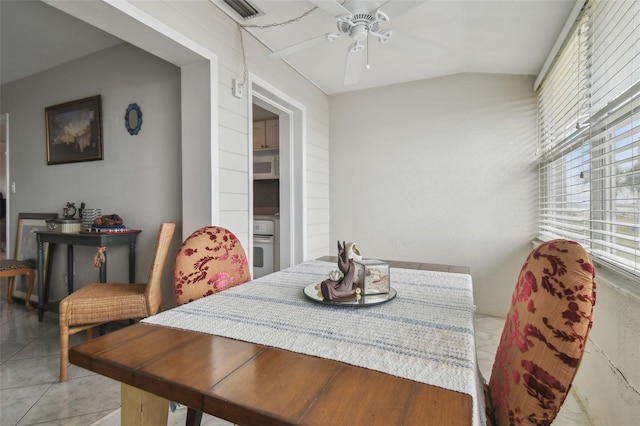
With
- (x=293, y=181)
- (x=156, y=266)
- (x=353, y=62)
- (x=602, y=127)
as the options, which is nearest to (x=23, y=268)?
(x=156, y=266)

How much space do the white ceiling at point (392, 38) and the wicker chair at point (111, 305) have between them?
1725mm

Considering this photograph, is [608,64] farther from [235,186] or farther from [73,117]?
[73,117]

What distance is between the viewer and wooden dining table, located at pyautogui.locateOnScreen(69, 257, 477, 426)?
522 mm

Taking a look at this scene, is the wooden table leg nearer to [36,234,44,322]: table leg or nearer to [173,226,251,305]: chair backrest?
[173,226,251,305]: chair backrest

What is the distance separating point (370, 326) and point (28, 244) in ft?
13.5

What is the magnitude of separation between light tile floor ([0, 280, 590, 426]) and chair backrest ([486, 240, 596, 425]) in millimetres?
1370

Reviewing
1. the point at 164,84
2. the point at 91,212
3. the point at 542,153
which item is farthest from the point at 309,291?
the point at 542,153

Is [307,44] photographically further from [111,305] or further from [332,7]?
[111,305]

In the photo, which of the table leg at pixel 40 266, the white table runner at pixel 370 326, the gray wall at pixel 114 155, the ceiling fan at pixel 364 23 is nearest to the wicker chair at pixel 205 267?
the white table runner at pixel 370 326

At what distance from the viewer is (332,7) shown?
4.98 feet

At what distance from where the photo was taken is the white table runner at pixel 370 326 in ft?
2.20

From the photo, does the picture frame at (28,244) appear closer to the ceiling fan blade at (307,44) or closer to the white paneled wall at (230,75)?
the white paneled wall at (230,75)

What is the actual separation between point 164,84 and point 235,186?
989 mm

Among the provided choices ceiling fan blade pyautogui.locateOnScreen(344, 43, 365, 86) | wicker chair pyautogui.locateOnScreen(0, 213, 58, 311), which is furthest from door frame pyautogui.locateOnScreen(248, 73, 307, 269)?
wicker chair pyautogui.locateOnScreen(0, 213, 58, 311)
